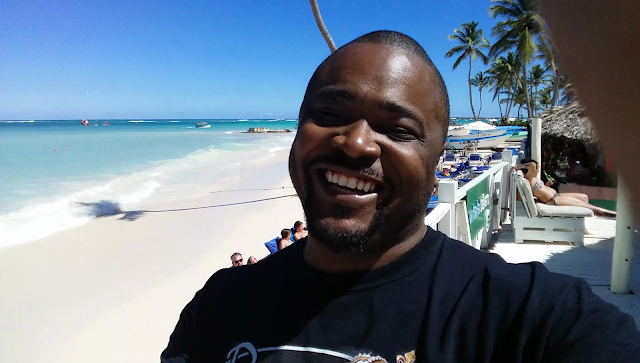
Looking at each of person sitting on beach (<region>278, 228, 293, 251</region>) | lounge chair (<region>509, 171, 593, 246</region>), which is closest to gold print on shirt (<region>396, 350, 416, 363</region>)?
person sitting on beach (<region>278, 228, 293, 251</region>)

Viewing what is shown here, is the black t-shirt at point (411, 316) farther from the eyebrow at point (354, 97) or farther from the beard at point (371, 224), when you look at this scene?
the eyebrow at point (354, 97)

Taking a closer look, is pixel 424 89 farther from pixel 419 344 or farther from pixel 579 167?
pixel 579 167

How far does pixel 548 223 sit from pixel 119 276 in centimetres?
734

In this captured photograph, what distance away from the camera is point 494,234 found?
6230 mm

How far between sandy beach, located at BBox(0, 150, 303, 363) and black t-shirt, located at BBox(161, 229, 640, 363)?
4145mm

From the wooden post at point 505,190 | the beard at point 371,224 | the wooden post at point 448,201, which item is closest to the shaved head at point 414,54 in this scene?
the beard at point 371,224

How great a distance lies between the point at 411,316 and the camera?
1.09 meters

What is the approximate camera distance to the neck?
1.22m

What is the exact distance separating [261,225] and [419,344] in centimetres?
939

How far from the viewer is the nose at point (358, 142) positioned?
3.76 feet

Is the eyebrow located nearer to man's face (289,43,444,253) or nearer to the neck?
man's face (289,43,444,253)

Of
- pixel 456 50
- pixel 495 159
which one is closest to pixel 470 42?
pixel 456 50

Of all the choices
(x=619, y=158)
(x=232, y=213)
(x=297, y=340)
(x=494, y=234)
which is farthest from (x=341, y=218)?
(x=232, y=213)

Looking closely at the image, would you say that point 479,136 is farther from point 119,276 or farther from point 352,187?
point 352,187
